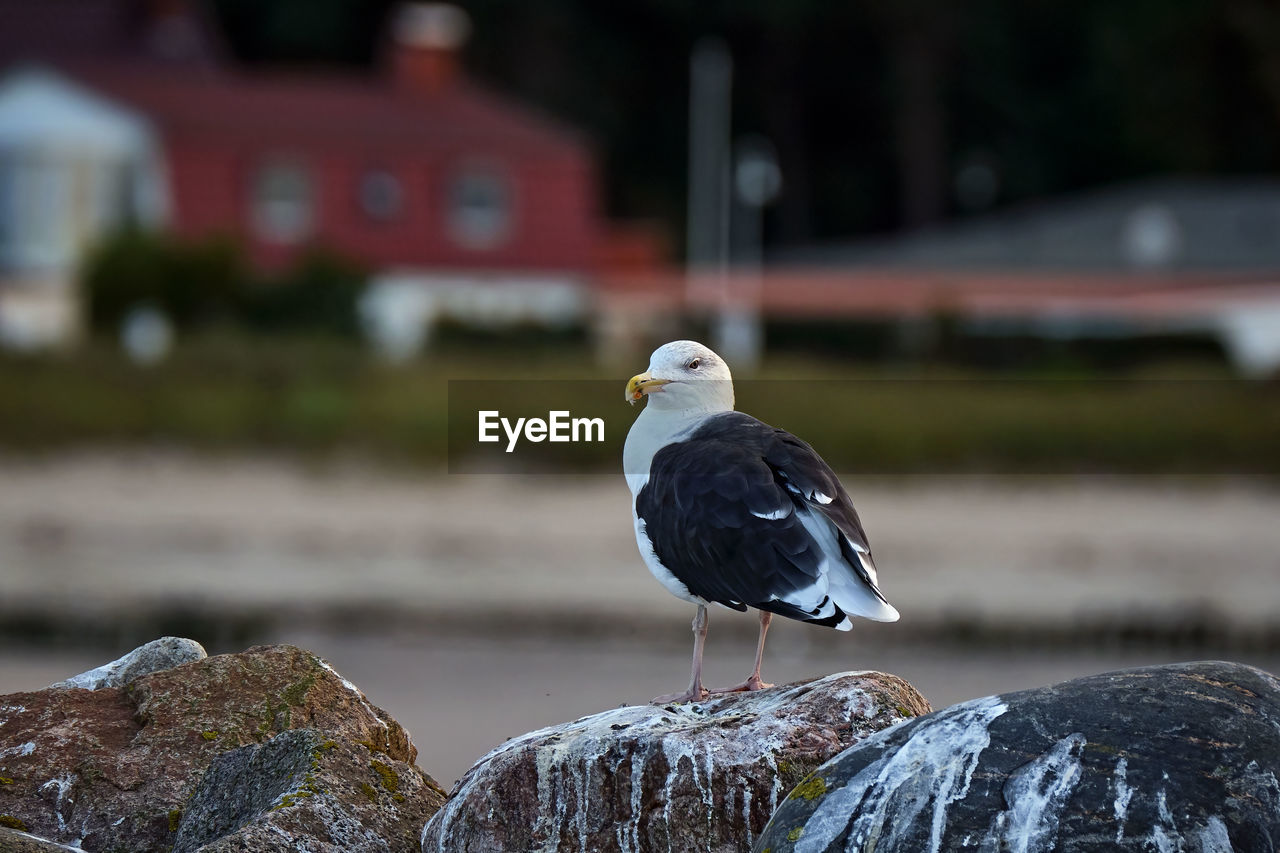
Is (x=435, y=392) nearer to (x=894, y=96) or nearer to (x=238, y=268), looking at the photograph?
(x=238, y=268)

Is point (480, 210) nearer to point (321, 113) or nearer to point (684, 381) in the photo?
point (321, 113)

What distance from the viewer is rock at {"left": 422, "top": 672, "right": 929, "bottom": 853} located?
4.75 m

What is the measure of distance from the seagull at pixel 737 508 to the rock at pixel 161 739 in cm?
117

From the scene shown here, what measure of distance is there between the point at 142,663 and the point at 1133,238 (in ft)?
145

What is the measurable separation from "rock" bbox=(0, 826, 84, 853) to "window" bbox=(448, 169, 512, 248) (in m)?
36.3

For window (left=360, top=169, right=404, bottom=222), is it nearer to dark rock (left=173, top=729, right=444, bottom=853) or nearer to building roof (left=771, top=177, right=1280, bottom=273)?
building roof (left=771, top=177, right=1280, bottom=273)

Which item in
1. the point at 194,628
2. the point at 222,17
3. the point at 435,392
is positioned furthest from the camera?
the point at 222,17

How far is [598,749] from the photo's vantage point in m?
4.82

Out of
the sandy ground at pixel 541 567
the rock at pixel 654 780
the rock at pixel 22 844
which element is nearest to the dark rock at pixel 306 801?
the rock at pixel 654 780

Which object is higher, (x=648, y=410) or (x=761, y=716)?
(x=648, y=410)

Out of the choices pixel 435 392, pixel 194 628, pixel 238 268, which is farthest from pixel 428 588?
pixel 238 268

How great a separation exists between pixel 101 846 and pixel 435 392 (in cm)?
1943

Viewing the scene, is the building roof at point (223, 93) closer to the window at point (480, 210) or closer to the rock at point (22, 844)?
the window at point (480, 210)

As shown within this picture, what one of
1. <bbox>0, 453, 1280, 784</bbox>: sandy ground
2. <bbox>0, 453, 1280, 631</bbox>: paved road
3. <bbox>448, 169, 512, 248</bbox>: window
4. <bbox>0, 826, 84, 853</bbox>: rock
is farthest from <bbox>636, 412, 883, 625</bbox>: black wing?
<bbox>448, 169, 512, 248</bbox>: window
